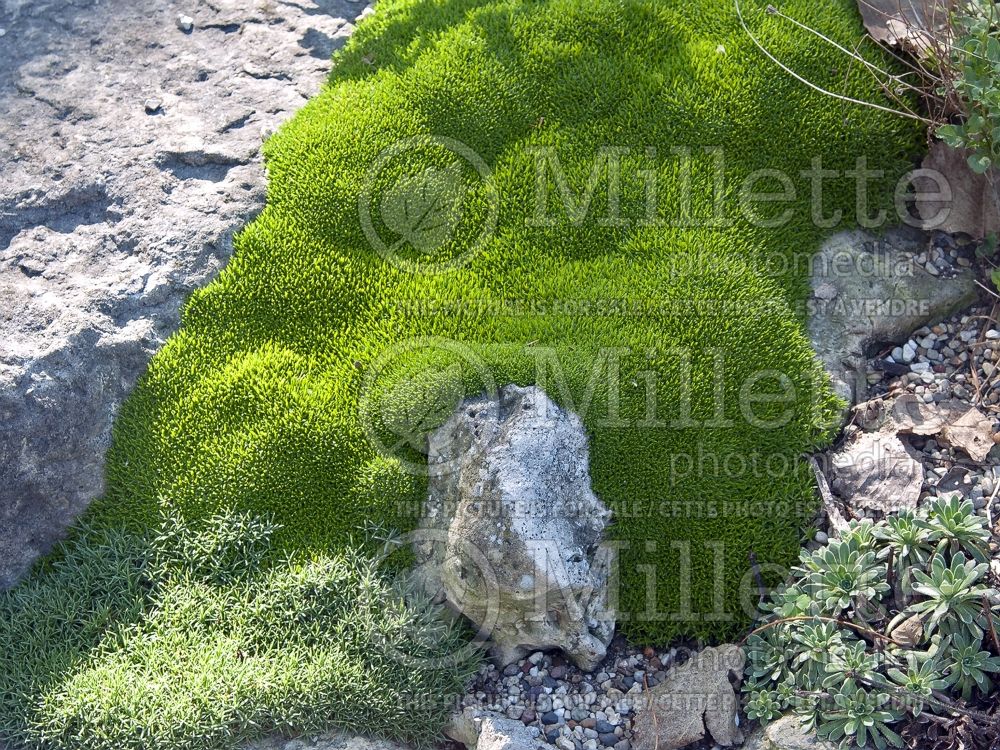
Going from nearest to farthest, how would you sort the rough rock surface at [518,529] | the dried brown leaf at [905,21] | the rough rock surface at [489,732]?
the rough rock surface at [489,732] < the rough rock surface at [518,529] < the dried brown leaf at [905,21]

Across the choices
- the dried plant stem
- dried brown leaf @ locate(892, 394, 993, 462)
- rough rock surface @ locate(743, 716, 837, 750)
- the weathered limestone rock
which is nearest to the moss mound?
the dried plant stem

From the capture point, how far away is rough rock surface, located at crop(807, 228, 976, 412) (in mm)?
4684

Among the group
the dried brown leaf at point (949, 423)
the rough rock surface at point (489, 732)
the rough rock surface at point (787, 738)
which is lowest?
the rough rock surface at point (489, 732)

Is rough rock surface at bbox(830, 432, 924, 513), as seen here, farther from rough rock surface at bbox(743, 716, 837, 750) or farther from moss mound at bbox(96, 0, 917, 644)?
rough rock surface at bbox(743, 716, 837, 750)

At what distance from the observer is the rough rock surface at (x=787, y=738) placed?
12.0ft

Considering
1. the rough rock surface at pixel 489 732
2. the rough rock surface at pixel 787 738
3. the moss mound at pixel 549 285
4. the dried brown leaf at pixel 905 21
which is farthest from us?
the dried brown leaf at pixel 905 21

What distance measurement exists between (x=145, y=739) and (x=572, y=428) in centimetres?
237

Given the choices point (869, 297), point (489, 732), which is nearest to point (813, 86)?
point (869, 297)

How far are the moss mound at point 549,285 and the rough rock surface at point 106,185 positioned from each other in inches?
7.7

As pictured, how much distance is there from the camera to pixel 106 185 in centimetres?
504

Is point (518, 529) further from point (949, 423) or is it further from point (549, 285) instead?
point (949, 423)

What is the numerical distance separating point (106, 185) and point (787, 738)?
4.45 metres

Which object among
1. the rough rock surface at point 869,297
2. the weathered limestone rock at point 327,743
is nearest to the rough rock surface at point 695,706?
the weathered limestone rock at point 327,743

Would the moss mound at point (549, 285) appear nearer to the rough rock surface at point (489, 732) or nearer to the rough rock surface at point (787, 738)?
the rough rock surface at point (787, 738)
